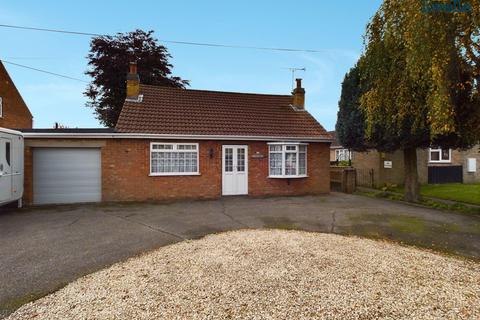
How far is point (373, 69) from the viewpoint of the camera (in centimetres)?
873

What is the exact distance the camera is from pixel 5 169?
8.37 m

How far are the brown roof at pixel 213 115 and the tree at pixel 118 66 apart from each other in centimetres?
874

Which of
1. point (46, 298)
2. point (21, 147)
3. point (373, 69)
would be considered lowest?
point (46, 298)

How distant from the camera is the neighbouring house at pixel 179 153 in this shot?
35.8 ft

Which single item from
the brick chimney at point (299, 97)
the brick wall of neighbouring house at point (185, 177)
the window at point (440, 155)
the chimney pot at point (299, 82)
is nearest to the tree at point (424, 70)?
the brick wall of neighbouring house at point (185, 177)

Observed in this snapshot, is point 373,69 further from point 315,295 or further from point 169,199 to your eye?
point 169,199

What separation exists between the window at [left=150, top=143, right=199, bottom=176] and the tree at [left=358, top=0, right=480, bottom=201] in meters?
7.19

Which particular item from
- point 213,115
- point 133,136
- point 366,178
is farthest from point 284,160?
point 366,178

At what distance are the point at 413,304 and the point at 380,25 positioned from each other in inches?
297

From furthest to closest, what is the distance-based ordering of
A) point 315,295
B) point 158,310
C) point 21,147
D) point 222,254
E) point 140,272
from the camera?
point 21,147 → point 222,254 → point 140,272 → point 315,295 → point 158,310

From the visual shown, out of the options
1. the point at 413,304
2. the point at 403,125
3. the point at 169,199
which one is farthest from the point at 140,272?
the point at 403,125

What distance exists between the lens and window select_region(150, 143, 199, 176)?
1162cm

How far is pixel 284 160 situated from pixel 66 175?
9.42 m

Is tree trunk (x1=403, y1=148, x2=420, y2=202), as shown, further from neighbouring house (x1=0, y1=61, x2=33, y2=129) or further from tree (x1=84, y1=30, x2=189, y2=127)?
neighbouring house (x1=0, y1=61, x2=33, y2=129)
